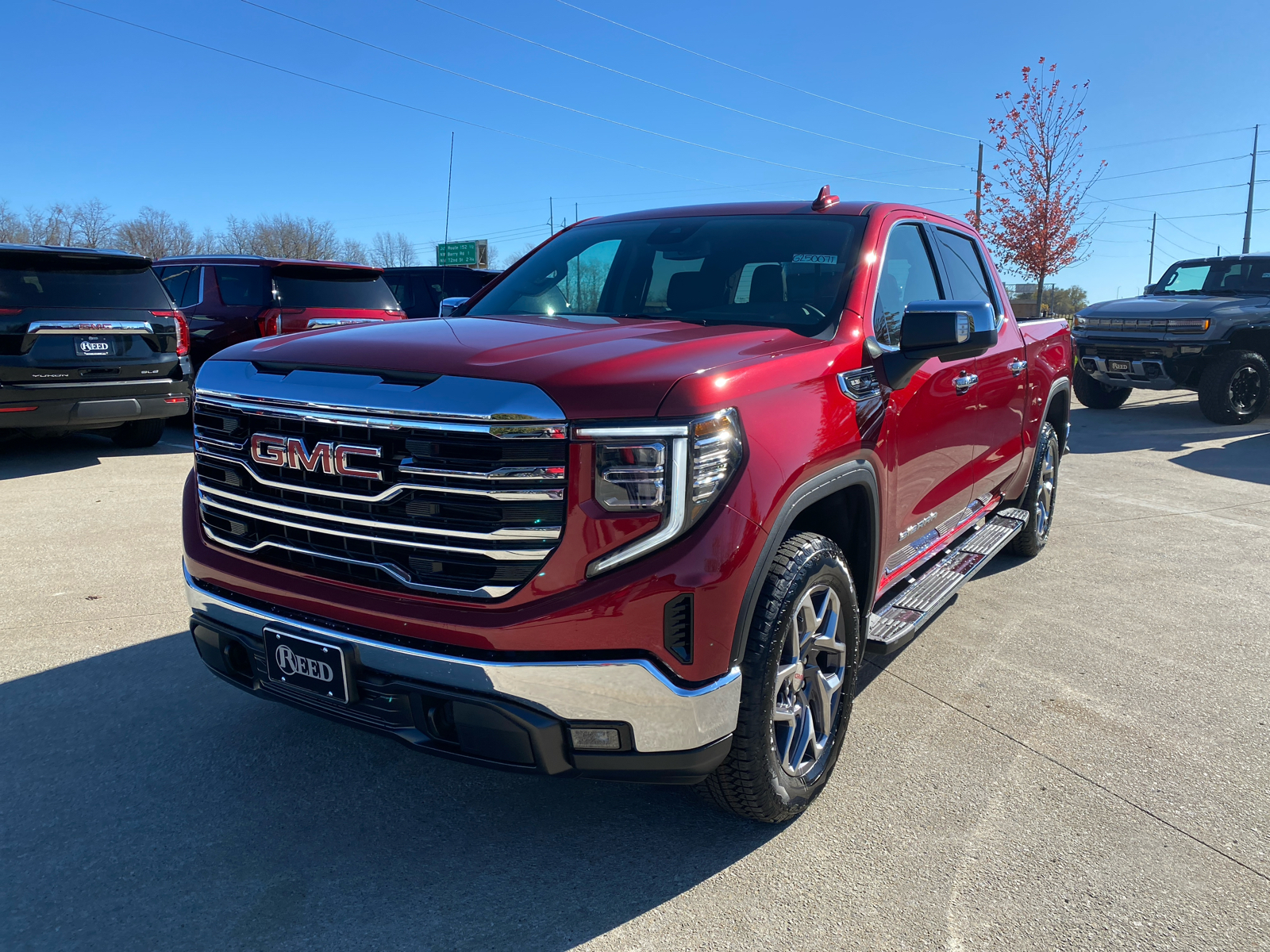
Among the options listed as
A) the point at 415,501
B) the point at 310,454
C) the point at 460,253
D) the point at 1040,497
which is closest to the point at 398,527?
the point at 415,501

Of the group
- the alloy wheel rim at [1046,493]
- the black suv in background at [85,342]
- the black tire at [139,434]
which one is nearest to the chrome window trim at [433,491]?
the alloy wheel rim at [1046,493]

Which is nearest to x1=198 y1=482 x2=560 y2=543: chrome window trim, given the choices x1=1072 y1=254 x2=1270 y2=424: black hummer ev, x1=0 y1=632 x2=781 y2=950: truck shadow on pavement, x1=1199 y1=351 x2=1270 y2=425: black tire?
x1=0 y1=632 x2=781 y2=950: truck shadow on pavement

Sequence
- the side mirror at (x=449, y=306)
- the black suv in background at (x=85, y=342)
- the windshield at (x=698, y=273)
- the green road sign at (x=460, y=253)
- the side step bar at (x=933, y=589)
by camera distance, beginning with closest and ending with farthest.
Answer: the side step bar at (x=933, y=589) < the windshield at (x=698, y=273) < the side mirror at (x=449, y=306) < the black suv in background at (x=85, y=342) < the green road sign at (x=460, y=253)

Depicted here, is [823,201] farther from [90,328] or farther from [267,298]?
[267,298]

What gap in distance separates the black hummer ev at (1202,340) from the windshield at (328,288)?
31.0ft

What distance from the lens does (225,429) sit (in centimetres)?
267

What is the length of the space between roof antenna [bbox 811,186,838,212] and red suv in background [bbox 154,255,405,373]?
654cm

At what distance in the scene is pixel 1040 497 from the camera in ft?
19.1

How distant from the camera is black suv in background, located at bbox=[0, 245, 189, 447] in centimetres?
710

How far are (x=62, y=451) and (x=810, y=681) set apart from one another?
8.37 meters

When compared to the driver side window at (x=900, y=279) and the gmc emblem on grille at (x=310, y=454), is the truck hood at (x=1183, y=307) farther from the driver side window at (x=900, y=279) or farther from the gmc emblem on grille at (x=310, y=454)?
the gmc emblem on grille at (x=310, y=454)

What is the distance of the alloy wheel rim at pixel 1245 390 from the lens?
1192 cm

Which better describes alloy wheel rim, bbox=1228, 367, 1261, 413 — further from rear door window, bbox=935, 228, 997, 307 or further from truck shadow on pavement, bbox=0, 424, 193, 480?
truck shadow on pavement, bbox=0, 424, 193, 480

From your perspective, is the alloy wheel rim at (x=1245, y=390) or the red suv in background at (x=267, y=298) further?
the alloy wheel rim at (x=1245, y=390)
